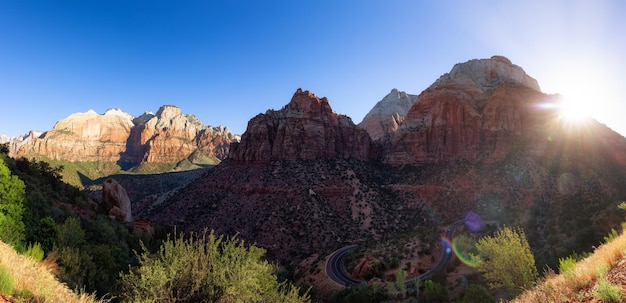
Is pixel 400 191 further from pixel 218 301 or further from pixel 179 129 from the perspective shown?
pixel 179 129

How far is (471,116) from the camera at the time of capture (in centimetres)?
7538

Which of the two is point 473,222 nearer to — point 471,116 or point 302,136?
point 471,116

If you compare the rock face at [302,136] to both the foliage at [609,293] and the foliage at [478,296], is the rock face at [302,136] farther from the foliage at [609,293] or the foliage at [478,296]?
the foliage at [609,293]

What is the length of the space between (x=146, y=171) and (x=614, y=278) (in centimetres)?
18271

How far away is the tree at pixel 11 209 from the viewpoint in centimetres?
1308

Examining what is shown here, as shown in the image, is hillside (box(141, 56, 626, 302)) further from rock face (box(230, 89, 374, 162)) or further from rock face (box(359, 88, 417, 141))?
rock face (box(359, 88, 417, 141))

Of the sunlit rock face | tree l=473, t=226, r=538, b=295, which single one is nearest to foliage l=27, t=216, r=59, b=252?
tree l=473, t=226, r=538, b=295

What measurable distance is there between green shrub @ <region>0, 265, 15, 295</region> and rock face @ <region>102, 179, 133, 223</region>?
3781cm

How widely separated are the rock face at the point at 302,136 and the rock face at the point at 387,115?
37744mm

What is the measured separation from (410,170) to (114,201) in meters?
67.7

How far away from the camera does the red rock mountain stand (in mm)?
56844

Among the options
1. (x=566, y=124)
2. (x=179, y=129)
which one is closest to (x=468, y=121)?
(x=566, y=124)

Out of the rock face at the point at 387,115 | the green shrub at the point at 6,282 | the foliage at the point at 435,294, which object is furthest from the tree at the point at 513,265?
the rock face at the point at 387,115

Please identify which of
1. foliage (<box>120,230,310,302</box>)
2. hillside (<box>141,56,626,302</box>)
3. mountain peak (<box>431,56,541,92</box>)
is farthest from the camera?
mountain peak (<box>431,56,541,92</box>)
